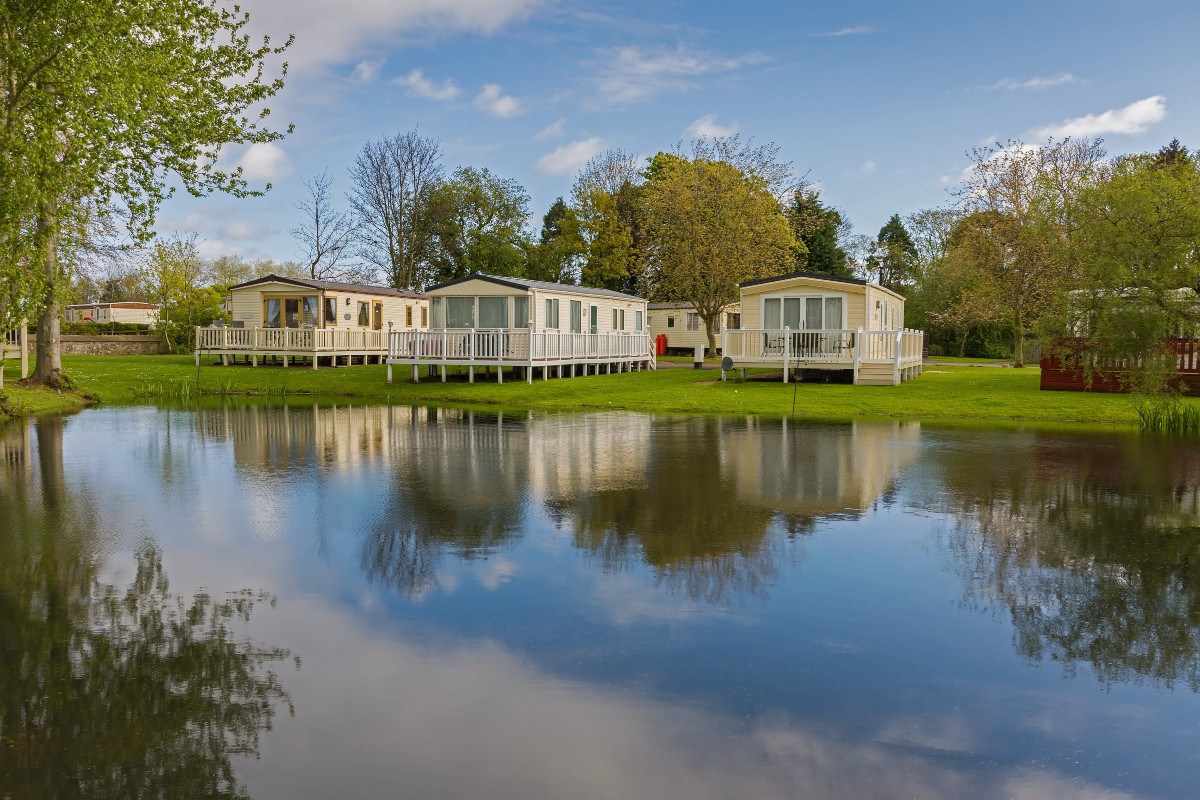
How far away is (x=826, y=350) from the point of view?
93.6 feet

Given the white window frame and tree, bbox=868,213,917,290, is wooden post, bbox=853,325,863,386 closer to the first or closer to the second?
the white window frame

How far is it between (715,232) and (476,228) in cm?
2389

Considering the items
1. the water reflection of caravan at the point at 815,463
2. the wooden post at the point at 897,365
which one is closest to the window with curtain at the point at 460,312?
the wooden post at the point at 897,365

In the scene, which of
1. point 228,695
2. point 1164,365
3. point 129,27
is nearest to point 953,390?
point 1164,365

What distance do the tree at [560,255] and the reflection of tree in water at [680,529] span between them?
45.9m

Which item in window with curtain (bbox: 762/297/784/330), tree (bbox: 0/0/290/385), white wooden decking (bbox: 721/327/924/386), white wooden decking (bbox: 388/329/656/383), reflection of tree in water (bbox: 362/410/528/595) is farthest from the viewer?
window with curtain (bbox: 762/297/784/330)

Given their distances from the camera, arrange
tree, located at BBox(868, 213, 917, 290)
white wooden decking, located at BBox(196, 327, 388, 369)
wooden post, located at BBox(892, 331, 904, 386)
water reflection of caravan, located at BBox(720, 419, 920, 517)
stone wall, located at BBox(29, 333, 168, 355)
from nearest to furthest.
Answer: water reflection of caravan, located at BBox(720, 419, 920, 517)
wooden post, located at BBox(892, 331, 904, 386)
white wooden decking, located at BBox(196, 327, 388, 369)
stone wall, located at BBox(29, 333, 168, 355)
tree, located at BBox(868, 213, 917, 290)

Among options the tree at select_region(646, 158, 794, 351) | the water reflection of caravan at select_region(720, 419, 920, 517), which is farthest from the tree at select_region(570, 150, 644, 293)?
the water reflection of caravan at select_region(720, 419, 920, 517)

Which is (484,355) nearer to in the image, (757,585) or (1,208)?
(1,208)

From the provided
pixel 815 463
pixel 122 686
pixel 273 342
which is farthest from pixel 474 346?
pixel 122 686

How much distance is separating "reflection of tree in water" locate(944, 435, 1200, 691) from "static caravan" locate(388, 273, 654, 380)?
728 inches

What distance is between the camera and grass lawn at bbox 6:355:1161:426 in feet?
74.1

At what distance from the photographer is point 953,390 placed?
2572 centimetres

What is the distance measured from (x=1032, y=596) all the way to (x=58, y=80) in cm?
1883
